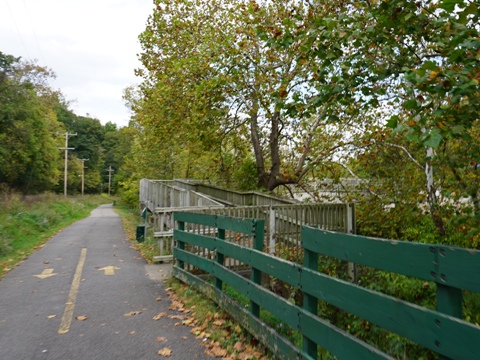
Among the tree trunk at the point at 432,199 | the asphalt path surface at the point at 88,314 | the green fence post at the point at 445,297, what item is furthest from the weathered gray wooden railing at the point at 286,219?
the green fence post at the point at 445,297

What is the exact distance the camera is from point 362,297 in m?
2.68

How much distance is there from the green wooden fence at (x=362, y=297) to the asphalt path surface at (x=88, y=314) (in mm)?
970

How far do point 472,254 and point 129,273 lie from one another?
768 centimetres

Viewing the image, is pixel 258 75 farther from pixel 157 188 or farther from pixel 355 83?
pixel 157 188

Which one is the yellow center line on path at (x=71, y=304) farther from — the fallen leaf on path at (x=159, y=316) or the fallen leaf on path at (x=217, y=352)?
the fallen leaf on path at (x=217, y=352)

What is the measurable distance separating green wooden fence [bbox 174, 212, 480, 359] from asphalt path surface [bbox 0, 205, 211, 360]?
0.97 metres

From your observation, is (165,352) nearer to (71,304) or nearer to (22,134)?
(71,304)

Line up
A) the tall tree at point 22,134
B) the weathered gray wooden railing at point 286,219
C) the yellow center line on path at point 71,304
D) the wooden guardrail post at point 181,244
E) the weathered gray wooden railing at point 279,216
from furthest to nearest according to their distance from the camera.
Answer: the tall tree at point 22,134 < the weathered gray wooden railing at point 286,219 < the weathered gray wooden railing at point 279,216 < the wooden guardrail post at point 181,244 < the yellow center line on path at point 71,304

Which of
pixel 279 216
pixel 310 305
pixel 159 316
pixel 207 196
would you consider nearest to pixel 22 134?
pixel 207 196

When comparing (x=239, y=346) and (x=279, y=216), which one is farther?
(x=279, y=216)

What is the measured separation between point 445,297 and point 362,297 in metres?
0.62

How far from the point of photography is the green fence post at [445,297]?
2.11 m

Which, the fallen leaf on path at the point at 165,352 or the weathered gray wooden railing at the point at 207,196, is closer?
the fallen leaf on path at the point at 165,352

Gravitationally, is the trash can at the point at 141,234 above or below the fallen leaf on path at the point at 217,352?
above
